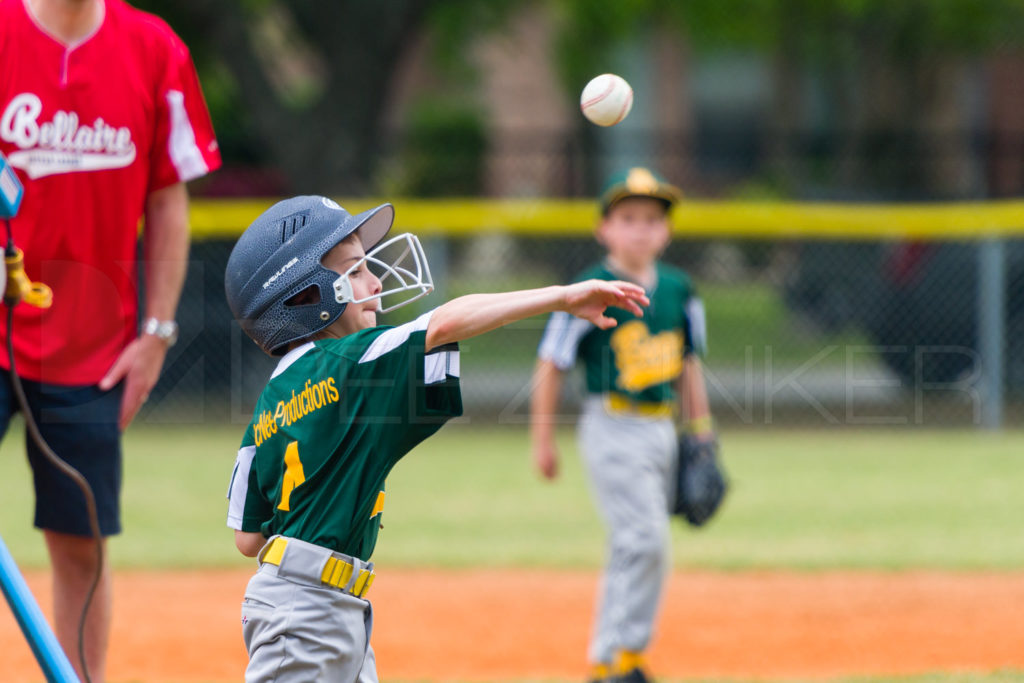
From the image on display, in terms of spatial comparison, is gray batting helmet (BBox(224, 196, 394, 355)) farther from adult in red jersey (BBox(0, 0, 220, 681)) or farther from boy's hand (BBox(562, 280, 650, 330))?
adult in red jersey (BBox(0, 0, 220, 681))

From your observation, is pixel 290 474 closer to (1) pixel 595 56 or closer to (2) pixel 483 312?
(2) pixel 483 312

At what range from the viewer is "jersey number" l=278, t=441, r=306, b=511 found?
102 inches

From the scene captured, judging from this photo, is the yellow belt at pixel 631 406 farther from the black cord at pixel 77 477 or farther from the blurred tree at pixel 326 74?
the blurred tree at pixel 326 74

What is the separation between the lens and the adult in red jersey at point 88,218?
336cm

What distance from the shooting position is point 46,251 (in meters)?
3.41

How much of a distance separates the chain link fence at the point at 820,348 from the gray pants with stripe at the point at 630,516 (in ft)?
20.1

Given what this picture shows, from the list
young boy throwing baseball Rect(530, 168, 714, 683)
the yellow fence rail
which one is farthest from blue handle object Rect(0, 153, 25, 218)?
the yellow fence rail

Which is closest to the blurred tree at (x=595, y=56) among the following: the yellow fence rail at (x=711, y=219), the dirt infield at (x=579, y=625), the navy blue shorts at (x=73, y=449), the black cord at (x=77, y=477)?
the yellow fence rail at (x=711, y=219)

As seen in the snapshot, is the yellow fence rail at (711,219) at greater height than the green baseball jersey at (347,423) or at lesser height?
greater

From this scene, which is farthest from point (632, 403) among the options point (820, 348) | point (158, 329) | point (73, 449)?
point (820, 348)

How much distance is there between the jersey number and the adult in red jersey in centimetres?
109

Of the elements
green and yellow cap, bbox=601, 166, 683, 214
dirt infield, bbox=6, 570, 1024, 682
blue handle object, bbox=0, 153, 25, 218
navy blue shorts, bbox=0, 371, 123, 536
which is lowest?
dirt infield, bbox=6, 570, 1024, 682

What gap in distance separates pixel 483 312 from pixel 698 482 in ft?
8.60

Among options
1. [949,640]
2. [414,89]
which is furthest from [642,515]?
[414,89]
